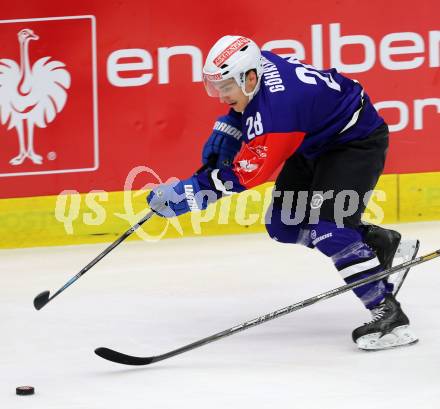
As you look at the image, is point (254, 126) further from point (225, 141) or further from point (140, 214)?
point (140, 214)

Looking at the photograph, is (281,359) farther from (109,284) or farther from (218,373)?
(109,284)

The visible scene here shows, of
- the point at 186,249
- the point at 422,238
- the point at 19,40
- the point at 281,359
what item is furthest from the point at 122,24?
the point at 281,359

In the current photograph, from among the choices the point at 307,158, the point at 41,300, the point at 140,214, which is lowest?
the point at 41,300

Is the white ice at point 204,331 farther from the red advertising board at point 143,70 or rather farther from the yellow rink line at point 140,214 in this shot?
the red advertising board at point 143,70

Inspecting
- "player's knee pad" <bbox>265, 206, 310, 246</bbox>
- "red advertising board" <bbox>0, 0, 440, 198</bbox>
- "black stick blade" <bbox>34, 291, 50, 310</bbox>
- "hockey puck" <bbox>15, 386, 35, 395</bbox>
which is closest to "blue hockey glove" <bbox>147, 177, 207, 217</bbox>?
"player's knee pad" <bbox>265, 206, 310, 246</bbox>

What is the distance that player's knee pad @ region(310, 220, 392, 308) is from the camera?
192 inches

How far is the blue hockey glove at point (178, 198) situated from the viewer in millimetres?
4773

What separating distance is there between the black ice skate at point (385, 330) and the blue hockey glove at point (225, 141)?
2.76 feet

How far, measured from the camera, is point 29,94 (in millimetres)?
6590

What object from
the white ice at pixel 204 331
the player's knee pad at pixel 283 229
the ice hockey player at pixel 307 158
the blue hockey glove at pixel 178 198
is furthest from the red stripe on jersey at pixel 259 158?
the white ice at pixel 204 331

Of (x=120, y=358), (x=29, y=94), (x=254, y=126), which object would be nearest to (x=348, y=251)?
(x=254, y=126)

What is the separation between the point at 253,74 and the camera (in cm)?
477

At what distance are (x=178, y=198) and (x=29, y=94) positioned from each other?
79.7 inches

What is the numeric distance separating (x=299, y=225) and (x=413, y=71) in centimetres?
203
